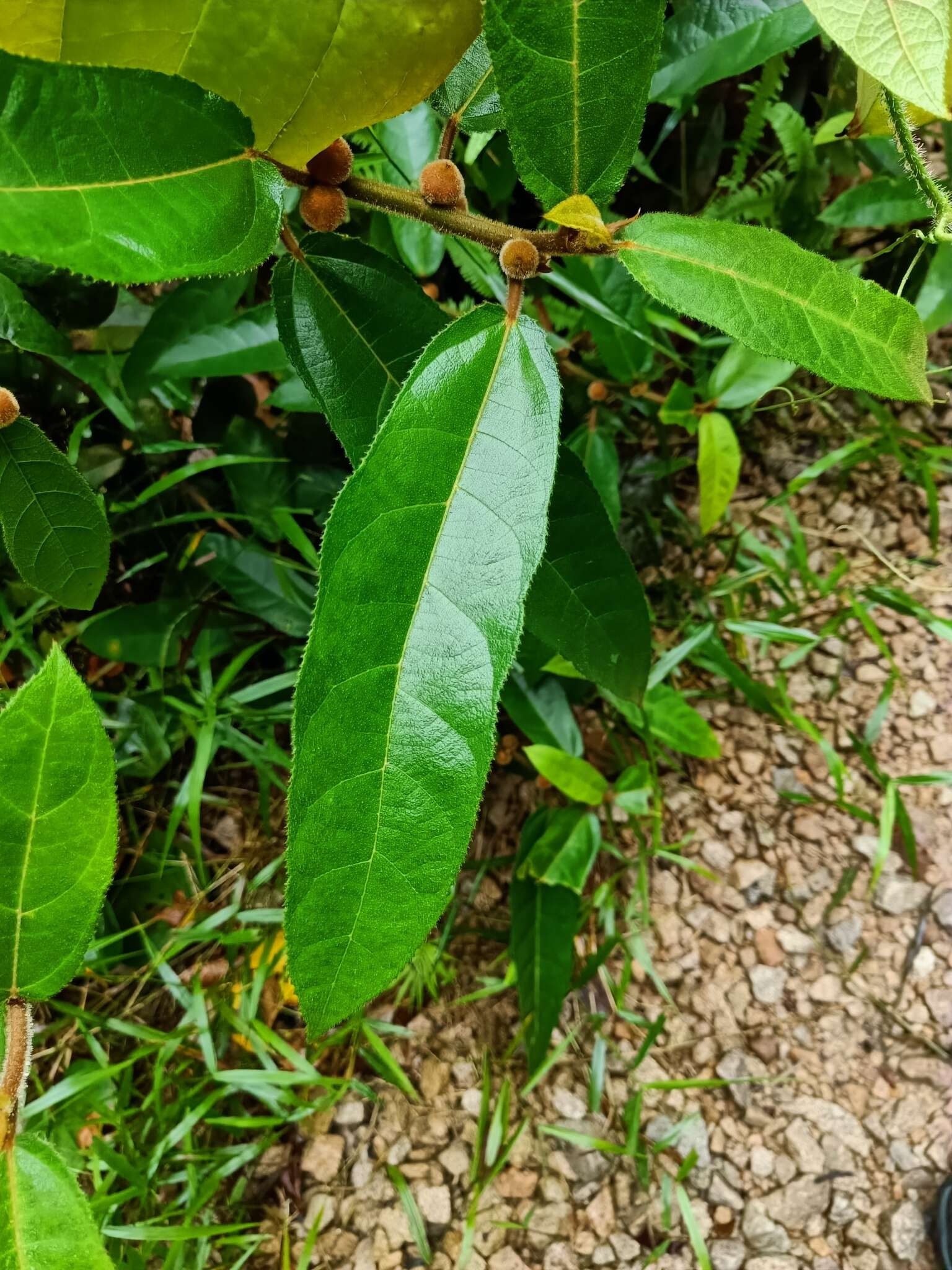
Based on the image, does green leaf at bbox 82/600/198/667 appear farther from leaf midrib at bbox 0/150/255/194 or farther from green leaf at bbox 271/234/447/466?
leaf midrib at bbox 0/150/255/194

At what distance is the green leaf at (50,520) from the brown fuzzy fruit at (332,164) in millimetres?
309

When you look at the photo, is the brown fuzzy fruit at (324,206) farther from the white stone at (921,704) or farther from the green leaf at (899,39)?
the white stone at (921,704)

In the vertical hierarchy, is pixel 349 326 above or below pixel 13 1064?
above

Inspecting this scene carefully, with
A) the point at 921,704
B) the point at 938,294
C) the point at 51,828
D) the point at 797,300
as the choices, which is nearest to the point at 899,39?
the point at 797,300

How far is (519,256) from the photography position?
0.45m

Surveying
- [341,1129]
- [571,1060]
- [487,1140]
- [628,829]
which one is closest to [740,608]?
[628,829]

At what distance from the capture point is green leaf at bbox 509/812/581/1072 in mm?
1108

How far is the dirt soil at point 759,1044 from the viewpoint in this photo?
1.18 metres

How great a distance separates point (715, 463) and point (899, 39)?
2.45 ft

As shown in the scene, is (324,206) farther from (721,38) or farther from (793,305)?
(721,38)

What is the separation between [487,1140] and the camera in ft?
3.89

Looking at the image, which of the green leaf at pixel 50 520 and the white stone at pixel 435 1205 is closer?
the green leaf at pixel 50 520

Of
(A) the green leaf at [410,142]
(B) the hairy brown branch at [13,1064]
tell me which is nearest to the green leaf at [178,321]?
(A) the green leaf at [410,142]

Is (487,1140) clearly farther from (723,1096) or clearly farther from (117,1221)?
(117,1221)
